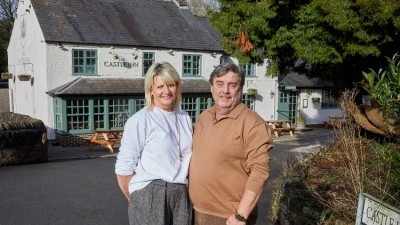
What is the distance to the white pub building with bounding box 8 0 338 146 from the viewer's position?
1772 cm

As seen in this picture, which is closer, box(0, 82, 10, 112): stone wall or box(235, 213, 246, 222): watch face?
box(235, 213, 246, 222): watch face

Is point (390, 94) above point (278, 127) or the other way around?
above

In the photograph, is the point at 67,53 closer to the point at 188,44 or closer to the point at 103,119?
the point at 103,119

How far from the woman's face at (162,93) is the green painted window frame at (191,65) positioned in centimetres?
1780

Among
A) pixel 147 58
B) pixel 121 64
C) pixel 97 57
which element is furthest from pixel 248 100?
pixel 97 57

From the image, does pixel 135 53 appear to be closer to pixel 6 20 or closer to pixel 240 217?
pixel 240 217

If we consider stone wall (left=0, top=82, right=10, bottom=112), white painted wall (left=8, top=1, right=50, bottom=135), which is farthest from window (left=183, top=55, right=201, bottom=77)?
stone wall (left=0, top=82, right=10, bottom=112)

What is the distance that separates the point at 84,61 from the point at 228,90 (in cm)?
1633

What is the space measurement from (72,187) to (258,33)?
557 cm

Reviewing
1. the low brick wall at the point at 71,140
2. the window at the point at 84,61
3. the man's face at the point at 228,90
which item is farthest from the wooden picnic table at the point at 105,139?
the man's face at the point at 228,90

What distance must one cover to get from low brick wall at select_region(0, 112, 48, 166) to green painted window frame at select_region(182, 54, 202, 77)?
9267 mm

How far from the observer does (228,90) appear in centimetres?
299

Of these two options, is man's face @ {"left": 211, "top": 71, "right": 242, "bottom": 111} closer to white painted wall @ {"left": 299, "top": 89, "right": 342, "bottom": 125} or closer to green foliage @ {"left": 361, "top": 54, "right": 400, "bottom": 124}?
green foliage @ {"left": 361, "top": 54, "right": 400, "bottom": 124}

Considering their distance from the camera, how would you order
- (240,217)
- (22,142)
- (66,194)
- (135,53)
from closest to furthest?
(240,217) < (66,194) < (22,142) < (135,53)
